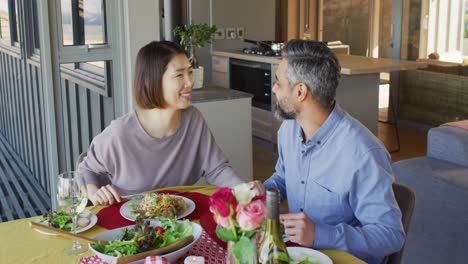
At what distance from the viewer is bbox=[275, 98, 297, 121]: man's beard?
1849 millimetres

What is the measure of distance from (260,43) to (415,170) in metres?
3.14

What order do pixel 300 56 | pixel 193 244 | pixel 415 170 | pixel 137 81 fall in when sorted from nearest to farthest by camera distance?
pixel 193 244
pixel 300 56
pixel 137 81
pixel 415 170

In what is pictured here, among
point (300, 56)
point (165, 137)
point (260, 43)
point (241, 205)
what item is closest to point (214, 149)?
point (165, 137)

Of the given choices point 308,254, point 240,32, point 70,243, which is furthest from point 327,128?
point 240,32

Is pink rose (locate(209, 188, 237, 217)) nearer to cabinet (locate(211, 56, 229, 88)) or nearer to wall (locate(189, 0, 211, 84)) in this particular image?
cabinet (locate(211, 56, 229, 88))

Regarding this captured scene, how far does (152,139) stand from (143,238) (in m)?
0.81

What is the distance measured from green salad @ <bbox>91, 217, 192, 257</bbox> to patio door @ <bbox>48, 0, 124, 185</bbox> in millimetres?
2059

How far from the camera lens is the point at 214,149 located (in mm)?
2398

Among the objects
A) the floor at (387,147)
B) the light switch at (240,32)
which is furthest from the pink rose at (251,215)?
the light switch at (240,32)

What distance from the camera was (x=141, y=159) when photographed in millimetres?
2238

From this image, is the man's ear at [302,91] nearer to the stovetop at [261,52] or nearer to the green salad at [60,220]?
the green salad at [60,220]

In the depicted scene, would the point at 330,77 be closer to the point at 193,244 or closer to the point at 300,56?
the point at 300,56

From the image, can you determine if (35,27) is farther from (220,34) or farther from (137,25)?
(220,34)

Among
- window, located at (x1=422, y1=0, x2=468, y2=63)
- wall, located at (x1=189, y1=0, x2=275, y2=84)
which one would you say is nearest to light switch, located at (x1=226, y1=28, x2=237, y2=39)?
wall, located at (x1=189, y1=0, x2=275, y2=84)
